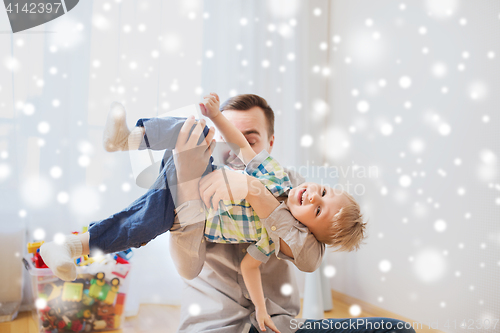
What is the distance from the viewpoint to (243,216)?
3.19 feet

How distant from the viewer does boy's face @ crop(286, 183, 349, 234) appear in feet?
3.34

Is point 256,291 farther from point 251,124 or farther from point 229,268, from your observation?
point 251,124

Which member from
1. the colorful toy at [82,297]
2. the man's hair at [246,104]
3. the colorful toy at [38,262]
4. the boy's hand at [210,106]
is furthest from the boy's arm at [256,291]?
the colorful toy at [38,262]

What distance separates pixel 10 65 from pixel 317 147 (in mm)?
1784

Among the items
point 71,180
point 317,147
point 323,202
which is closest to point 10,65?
point 71,180

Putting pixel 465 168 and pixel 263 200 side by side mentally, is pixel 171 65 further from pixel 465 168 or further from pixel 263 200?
pixel 465 168

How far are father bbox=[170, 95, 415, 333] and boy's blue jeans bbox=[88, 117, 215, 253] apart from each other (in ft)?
0.10

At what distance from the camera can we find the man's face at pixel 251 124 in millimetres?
1219

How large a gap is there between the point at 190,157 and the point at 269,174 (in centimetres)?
25

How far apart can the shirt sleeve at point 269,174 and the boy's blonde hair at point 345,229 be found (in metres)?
0.16

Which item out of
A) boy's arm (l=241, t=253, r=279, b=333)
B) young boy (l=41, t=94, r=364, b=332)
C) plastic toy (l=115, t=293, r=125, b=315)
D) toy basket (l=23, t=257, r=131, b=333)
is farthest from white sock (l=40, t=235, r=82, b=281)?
plastic toy (l=115, t=293, r=125, b=315)

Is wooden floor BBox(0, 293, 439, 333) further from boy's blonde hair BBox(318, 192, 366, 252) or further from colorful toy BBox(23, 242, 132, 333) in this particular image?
boy's blonde hair BBox(318, 192, 366, 252)

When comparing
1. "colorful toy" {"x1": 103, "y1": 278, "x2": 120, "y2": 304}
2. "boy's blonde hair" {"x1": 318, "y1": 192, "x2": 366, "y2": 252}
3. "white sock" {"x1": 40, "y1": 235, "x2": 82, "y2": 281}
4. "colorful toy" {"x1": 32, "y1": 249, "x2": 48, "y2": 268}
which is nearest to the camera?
"white sock" {"x1": 40, "y1": 235, "x2": 82, "y2": 281}

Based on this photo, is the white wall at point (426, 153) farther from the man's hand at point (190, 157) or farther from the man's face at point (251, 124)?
the man's hand at point (190, 157)
